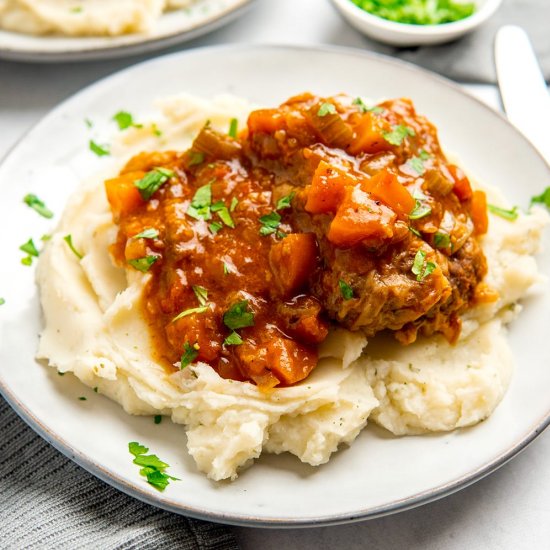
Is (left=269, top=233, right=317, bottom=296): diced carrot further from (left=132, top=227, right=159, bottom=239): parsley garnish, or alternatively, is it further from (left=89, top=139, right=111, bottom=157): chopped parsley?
(left=89, top=139, right=111, bottom=157): chopped parsley

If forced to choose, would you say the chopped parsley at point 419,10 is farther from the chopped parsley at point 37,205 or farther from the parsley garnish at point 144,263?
the parsley garnish at point 144,263

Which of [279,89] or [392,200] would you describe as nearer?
[392,200]

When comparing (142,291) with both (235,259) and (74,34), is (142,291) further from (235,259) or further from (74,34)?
(74,34)

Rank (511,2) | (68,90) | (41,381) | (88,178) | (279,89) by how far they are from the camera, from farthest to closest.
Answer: (511,2), (68,90), (279,89), (88,178), (41,381)

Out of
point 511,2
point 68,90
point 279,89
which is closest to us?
point 279,89

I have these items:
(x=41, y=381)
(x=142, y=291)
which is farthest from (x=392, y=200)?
(x=41, y=381)

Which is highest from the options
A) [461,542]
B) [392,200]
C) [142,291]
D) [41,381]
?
[392,200]

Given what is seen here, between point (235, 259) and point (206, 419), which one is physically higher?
point (235, 259)

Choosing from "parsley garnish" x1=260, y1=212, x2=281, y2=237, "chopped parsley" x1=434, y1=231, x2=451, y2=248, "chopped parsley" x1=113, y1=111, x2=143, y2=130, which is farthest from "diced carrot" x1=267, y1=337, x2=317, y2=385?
"chopped parsley" x1=113, y1=111, x2=143, y2=130

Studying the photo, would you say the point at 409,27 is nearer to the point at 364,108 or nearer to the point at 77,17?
the point at 364,108
